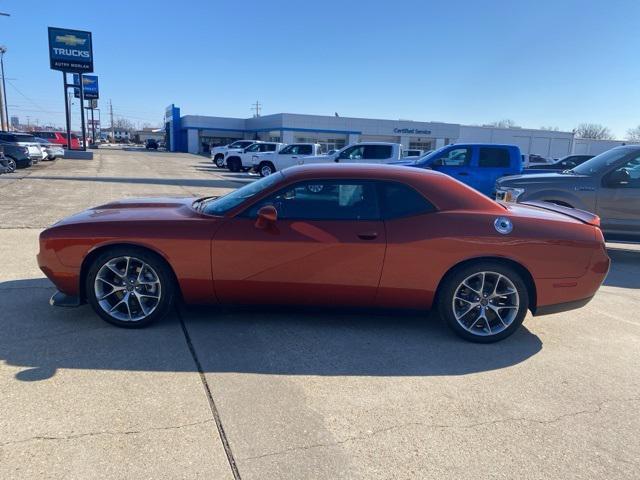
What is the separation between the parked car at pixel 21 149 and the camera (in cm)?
2012

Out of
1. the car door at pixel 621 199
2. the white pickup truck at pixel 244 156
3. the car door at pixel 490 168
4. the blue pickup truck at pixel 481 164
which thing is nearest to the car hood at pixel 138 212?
the car door at pixel 621 199

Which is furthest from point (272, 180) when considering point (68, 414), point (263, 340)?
point (68, 414)

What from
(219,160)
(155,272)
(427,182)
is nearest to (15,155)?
(219,160)

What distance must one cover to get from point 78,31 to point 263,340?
118ft

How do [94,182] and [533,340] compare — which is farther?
[94,182]

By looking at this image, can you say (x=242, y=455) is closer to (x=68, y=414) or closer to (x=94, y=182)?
(x=68, y=414)

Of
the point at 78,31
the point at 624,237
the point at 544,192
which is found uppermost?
the point at 78,31

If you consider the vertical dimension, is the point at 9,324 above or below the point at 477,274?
below

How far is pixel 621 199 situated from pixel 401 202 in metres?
5.44

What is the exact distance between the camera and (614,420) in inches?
115

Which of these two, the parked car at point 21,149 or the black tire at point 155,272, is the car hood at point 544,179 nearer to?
the black tire at point 155,272

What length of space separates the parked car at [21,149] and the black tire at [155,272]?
2037 cm

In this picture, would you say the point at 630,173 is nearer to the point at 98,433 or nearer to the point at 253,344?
the point at 253,344

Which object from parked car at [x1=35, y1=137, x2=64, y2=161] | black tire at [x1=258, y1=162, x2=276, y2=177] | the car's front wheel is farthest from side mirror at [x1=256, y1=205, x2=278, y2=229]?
the car's front wheel
